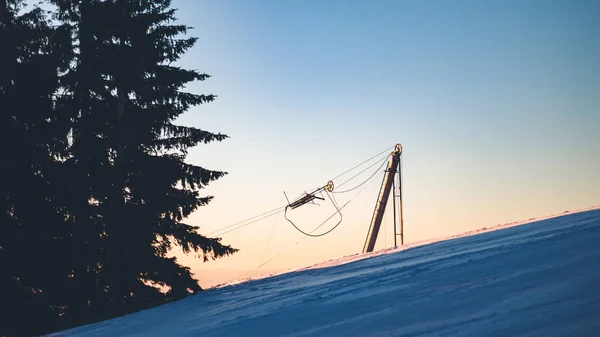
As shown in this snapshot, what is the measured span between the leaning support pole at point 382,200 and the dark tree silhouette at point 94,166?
6.12 meters

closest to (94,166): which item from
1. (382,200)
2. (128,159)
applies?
(128,159)

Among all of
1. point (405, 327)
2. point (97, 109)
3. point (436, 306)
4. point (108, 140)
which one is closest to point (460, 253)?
point (436, 306)

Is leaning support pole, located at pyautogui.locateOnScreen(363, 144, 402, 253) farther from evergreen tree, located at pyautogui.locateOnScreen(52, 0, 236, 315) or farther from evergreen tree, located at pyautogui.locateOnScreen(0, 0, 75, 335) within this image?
evergreen tree, located at pyautogui.locateOnScreen(0, 0, 75, 335)

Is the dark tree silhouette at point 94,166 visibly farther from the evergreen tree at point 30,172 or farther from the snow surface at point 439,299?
the snow surface at point 439,299

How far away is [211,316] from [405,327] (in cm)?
342

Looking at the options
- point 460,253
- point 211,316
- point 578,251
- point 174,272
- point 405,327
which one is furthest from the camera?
point 174,272

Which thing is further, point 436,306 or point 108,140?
point 108,140

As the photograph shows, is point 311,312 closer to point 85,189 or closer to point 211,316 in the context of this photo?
point 211,316

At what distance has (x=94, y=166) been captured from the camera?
13.8 meters

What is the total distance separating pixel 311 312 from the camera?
5.31 m

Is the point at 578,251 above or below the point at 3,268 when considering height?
below

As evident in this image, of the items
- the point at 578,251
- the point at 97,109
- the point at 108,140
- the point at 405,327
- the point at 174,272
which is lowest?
the point at 405,327

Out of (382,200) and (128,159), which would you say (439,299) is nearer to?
(128,159)

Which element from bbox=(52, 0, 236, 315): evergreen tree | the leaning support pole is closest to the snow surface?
bbox=(52, 0, 236, 315): evergreen tree
